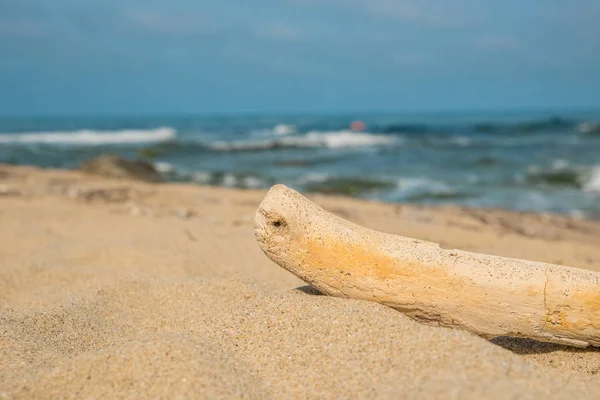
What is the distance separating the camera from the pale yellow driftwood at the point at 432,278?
248cm

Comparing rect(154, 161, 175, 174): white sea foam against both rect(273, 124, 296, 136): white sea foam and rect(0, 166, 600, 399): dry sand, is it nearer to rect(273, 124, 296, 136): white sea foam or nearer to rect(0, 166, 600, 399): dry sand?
rect(0, 166, 600, 399): dry sand

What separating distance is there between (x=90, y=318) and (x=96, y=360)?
81 cm

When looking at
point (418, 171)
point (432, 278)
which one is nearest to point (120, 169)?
point (418, 171)

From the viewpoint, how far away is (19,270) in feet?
12.9

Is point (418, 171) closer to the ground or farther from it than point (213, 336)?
closer to the ground

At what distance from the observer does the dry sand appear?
203cm

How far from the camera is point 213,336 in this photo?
2.55 meters

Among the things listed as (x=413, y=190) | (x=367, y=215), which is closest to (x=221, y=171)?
(x=413, y=190)

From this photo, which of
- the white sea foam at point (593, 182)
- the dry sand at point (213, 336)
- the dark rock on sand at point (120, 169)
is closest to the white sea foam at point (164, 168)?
the dark rock on sand at point (120, 169)

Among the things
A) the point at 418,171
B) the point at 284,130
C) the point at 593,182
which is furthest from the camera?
the point at 284,130

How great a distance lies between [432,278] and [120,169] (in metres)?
9.47

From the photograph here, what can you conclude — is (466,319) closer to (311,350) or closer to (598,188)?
(311,350)

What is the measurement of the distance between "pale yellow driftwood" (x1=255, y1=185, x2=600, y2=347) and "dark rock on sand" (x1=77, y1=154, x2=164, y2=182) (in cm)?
857

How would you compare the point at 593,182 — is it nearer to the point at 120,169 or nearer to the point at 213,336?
the point at 120,169
